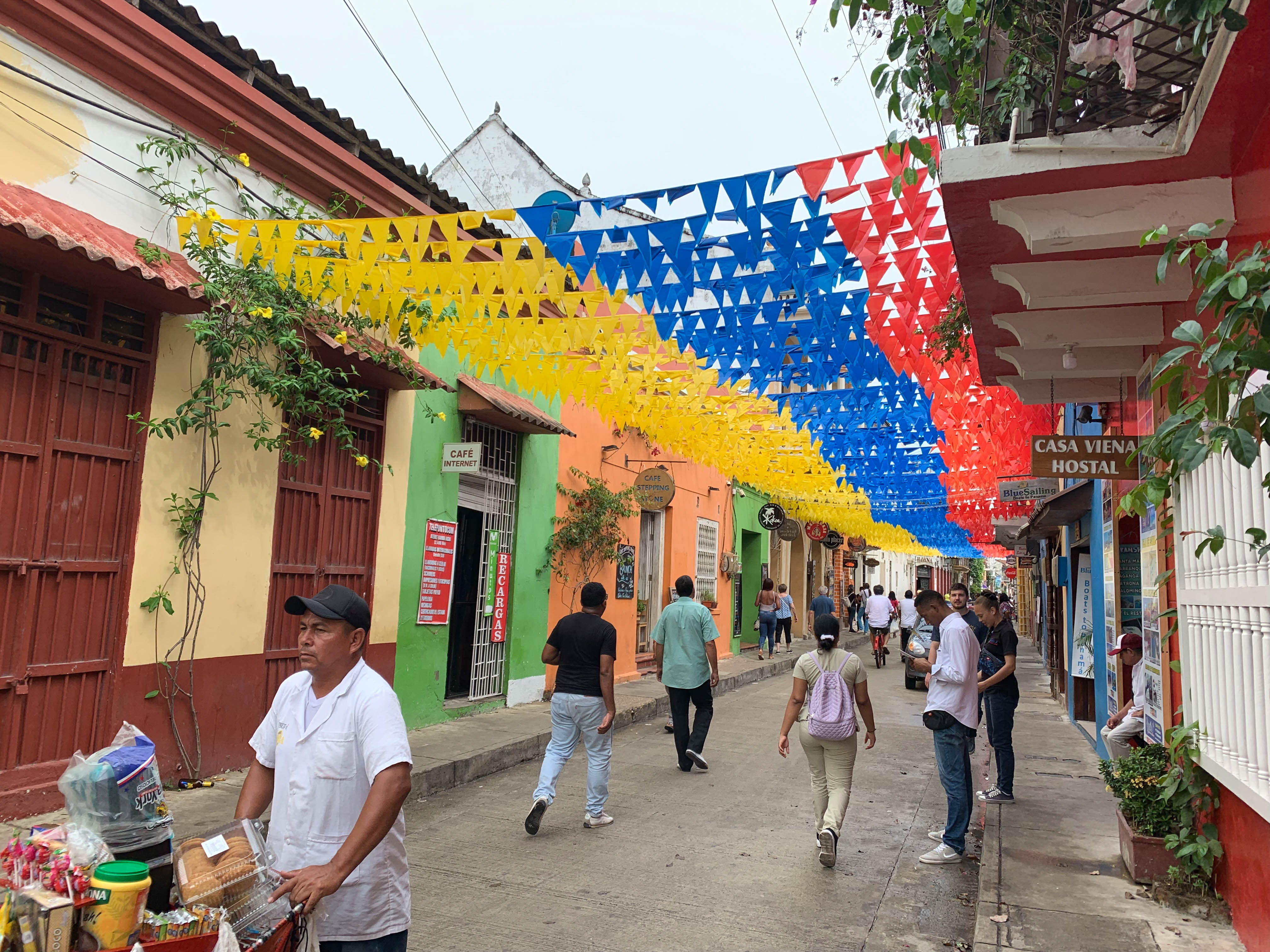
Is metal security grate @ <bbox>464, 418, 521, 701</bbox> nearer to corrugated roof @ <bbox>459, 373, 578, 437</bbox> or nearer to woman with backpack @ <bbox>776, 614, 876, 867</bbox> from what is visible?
corrugated roof @ <bbox>459, 373, 578, 437</bbox>

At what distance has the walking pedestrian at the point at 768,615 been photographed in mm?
21078

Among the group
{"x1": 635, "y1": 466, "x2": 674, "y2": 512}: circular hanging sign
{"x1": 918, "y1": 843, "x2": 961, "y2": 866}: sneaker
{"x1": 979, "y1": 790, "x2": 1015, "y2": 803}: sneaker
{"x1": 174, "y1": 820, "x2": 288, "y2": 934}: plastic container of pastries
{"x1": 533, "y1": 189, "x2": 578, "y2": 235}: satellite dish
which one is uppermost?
{"x1": 533, "y1": 189, "x2": 578, "y2": 235}: satellite dish

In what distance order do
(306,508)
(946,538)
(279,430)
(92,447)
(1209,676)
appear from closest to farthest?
(1209,676) → (92,447) → (279,430) → (306,508) → (946,538)

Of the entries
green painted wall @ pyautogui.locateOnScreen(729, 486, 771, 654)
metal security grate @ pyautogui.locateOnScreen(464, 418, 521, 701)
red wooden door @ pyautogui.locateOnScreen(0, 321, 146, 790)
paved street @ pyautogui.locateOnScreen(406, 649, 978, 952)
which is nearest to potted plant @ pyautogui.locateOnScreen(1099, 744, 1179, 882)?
paved street @ pyautogui.locateOnScreen(406, 649, 978, 952)

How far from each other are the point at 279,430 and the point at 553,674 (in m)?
6.15

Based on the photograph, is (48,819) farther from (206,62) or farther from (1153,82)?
(1153,82)

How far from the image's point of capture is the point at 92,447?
600 centimetres

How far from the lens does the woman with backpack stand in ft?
18.9

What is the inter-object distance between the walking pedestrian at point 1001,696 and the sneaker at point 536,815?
12.2 feet

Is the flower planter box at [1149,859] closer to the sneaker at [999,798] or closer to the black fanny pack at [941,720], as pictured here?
the black fanny pack at [941,720]

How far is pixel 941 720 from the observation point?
19.2ft

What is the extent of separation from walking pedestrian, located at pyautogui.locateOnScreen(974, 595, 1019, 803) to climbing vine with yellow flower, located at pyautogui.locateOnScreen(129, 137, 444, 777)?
220 inches

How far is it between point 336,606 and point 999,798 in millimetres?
6440

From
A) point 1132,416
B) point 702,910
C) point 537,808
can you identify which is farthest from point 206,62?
point 1132,416
